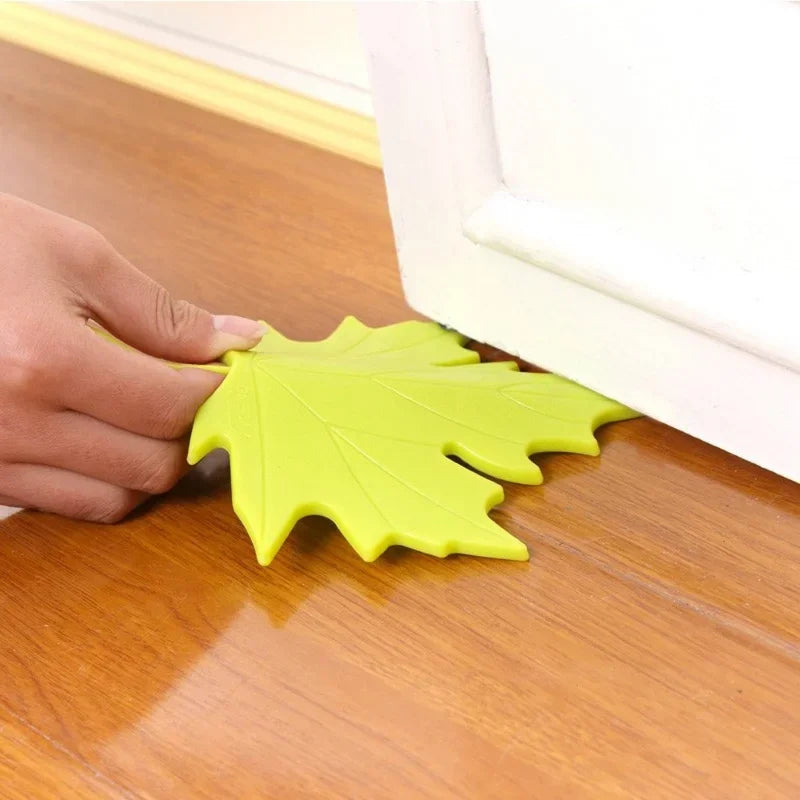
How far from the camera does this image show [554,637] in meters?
0.61

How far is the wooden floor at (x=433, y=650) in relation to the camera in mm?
547

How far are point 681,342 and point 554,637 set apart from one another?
0.19 meters

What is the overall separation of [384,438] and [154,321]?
0.15 m

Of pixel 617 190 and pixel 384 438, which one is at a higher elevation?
pixel 617 190

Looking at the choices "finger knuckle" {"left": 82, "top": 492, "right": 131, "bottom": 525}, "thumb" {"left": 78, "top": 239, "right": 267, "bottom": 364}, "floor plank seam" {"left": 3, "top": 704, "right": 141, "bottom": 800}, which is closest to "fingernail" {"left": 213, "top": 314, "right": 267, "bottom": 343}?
"thumb" {"left": 78, "top": 239, "right": 267, "bottom": 364}

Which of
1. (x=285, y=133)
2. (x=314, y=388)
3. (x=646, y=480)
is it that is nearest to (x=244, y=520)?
(x=314, y=388)

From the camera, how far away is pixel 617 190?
0.66 meters

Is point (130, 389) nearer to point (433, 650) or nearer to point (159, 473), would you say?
point (159, 473)

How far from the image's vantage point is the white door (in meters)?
0.58

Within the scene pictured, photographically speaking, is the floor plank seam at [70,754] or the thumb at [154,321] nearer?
the floor plank seam at [70,754]

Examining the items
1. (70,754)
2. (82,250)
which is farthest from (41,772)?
(82,250)

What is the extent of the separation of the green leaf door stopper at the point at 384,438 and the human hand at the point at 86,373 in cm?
3

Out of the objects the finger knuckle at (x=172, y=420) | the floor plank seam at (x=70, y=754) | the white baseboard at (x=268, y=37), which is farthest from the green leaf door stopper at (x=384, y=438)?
the white baseboard at (x=268, y=37)

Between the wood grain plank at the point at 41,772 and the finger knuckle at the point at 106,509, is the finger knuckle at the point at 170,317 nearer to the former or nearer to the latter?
the finger knuckle at the point at 106,509
